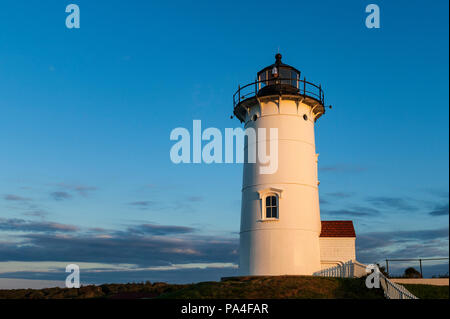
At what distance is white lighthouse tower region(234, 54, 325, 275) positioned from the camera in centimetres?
2364

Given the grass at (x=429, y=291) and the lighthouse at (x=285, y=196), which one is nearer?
the grass at (x=429, y=291)

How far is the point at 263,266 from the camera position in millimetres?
23672

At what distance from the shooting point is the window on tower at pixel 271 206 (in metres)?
24.1

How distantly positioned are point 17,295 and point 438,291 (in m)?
28.3

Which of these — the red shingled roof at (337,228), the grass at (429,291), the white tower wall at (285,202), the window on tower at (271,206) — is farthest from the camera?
the red shingled roof at (337,228)

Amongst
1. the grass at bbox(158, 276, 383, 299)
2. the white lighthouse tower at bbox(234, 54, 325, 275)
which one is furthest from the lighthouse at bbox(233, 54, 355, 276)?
the grass at bbox(158, 276, 383, 299)

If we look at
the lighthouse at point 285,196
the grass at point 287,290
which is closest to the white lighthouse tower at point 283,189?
the lighthouse at point 285,196

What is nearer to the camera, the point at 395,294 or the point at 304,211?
the point at 395,294

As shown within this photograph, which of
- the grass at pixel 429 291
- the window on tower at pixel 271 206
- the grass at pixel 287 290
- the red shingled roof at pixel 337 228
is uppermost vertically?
the window on tower at pixel 271 206

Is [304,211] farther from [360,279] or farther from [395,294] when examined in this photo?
[395,294]

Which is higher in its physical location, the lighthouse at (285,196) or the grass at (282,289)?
the lighthouse at (285,196)

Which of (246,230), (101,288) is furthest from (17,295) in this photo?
(246,230)

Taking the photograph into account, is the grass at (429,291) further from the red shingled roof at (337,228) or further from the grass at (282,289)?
the red shingled roof at (337,228)
